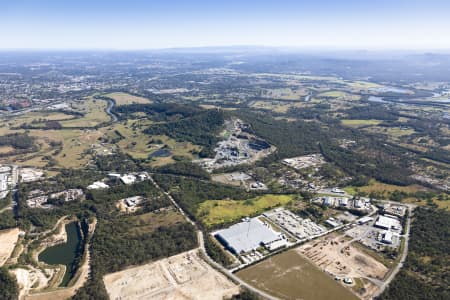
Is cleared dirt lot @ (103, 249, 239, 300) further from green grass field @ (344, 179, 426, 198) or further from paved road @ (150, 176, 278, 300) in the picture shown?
green grass field @ (344, 179, 426, 198)

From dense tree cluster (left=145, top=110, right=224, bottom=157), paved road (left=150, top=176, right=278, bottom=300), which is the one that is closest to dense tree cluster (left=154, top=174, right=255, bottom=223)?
paved road (left=150, top=176, right=278, bottom=300)

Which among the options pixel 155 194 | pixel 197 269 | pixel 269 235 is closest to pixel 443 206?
pixel 269 235

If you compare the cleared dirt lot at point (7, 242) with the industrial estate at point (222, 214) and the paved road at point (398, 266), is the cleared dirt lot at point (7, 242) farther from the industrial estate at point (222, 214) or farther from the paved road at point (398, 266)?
the paved road at point (398, 266)

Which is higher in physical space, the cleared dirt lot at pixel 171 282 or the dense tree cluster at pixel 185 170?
the dense tree cluster at pixel 185 170

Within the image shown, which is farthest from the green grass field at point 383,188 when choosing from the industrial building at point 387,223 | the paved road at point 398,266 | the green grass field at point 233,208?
the green grass field at point 233,208

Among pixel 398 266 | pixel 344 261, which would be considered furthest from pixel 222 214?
pixel 398 266

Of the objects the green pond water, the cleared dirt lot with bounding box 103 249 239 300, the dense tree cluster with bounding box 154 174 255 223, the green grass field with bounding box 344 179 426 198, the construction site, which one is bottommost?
the green pond water
